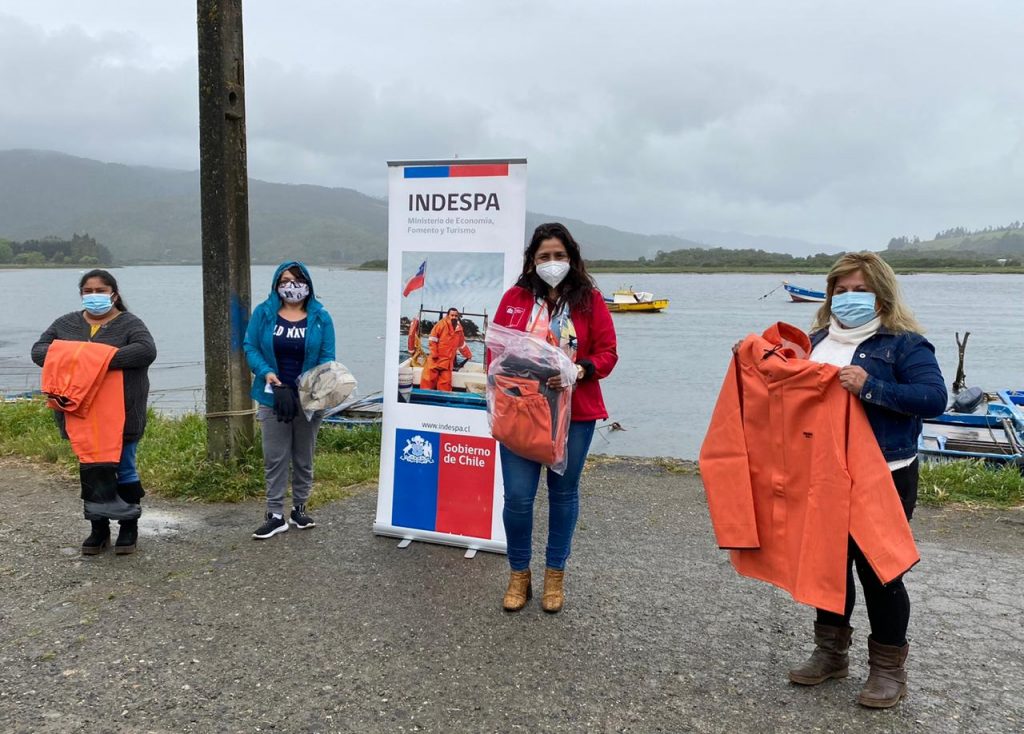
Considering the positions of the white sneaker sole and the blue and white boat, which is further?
the blue and white boat

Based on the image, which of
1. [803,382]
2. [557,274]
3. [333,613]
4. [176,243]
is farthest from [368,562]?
[176,243]

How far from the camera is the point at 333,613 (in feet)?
12.3

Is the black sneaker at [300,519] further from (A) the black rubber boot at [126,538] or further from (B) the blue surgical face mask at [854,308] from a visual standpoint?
(B) the blue surgical face mask at [854,308]

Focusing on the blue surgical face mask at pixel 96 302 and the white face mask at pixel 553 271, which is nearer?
the white face mask at pixel 553 271

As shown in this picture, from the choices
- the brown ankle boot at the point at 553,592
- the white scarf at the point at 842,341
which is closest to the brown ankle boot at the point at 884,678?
the white scarf at the point at 842,341

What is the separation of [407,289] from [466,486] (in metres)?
1.26

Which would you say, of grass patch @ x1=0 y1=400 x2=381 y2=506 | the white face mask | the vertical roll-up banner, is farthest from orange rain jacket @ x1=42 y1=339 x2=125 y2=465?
the white face mask

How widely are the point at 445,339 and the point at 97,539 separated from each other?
7.67ft

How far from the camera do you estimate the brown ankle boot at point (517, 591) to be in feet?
12.5

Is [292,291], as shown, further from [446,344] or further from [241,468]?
[241,468]

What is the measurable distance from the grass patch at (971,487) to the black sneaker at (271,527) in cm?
476

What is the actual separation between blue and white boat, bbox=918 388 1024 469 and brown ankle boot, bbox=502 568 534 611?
7237 millimetres

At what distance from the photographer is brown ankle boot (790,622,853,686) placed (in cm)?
313

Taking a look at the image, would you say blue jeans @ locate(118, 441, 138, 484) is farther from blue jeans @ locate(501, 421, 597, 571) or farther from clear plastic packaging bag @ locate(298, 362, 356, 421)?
blue jeans @ locate(501, 421, 597, 571)
